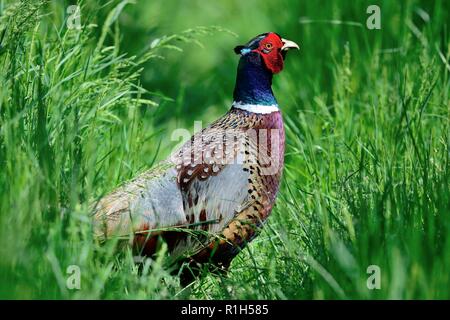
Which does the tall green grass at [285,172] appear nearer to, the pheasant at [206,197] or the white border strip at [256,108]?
the pheasant at [206,197]

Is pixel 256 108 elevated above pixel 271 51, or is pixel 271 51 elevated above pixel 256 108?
pixel 271 51

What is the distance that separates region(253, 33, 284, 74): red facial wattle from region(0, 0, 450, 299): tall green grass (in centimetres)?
28

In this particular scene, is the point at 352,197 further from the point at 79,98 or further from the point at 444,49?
the point at 444,49

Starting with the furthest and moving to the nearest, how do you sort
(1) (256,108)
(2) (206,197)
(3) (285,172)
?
(3) (285,172) → (1) (256,108) → (2) (206,197)

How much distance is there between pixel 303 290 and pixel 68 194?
2.73 feet

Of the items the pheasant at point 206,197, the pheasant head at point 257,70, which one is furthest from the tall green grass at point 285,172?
the pheasant head at point 257,70

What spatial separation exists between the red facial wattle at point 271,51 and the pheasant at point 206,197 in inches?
12.7

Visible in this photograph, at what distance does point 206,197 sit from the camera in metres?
3.74

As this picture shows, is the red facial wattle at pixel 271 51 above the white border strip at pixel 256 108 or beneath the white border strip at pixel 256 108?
above

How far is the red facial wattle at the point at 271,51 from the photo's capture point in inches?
164

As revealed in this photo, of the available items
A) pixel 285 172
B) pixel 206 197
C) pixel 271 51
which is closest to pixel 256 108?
pixel 271 51

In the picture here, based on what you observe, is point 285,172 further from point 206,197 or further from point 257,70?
point 206,197

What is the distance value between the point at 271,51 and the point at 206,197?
82 cm
